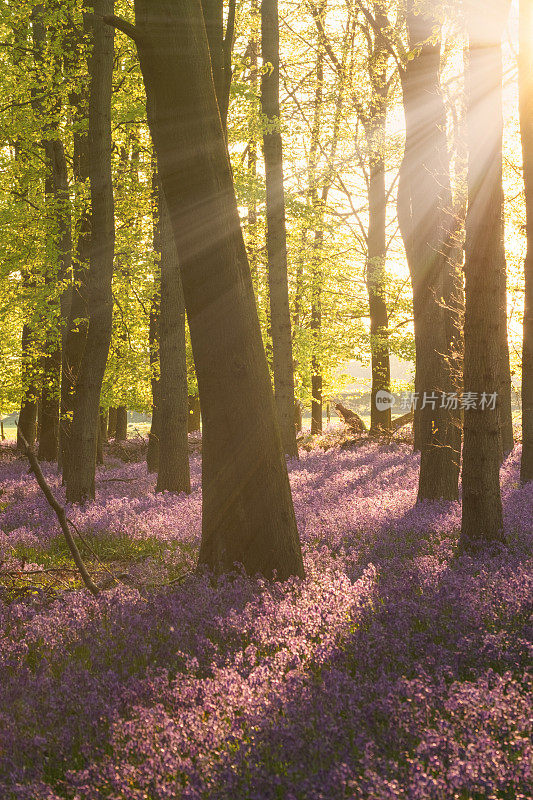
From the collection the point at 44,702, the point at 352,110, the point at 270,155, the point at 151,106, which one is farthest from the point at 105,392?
the point at 44,702

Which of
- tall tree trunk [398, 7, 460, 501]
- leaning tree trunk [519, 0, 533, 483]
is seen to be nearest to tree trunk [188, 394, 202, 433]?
tall tree trunk [398, 7, 460, 501]

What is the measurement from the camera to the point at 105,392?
65.3 ft

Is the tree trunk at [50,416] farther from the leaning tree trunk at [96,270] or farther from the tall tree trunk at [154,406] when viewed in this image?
the leaning tree trunk at [96,270]

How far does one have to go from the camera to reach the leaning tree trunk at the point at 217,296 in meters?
5.94

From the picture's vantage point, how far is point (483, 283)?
6.76 meters

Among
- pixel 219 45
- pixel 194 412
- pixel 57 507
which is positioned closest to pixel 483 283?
pixel 219 45

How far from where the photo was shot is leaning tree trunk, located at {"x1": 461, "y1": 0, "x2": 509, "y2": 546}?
6.72 metres

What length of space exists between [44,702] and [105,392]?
16.6 meters

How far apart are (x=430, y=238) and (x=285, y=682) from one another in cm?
843

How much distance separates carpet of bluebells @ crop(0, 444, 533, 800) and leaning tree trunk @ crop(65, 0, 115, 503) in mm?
4917

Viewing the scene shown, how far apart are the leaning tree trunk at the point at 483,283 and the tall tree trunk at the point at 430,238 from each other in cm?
187

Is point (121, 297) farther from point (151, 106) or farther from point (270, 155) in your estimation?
point (151, 106)

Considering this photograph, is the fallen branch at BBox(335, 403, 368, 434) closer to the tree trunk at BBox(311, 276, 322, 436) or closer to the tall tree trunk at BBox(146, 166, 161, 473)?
the tree trunk at BBox(311, 276, 322, 436)

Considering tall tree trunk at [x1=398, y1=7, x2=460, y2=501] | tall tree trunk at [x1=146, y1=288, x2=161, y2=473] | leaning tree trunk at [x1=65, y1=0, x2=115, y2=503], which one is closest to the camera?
tall tree trunk at [x1=398, y1=7, x2=460, y2=501]
